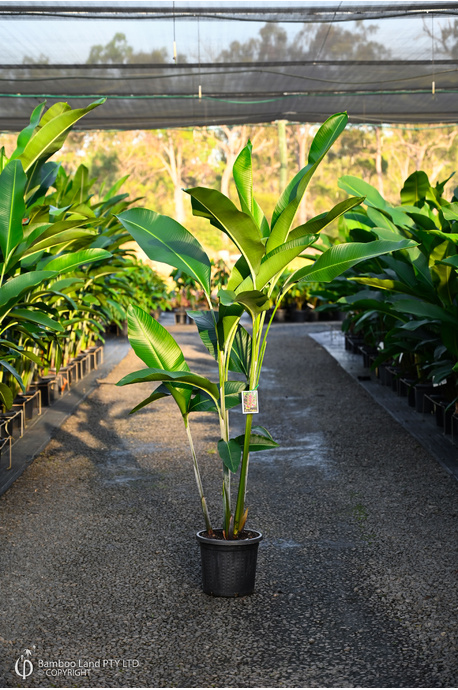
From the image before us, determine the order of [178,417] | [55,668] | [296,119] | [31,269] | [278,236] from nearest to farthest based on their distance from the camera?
[55,668]
[278,236]
[31,269]
[178,417]
[296,119]

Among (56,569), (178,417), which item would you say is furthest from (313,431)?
(56,569)

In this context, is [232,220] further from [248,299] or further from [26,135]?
[26,135]

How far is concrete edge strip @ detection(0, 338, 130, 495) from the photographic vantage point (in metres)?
3.43

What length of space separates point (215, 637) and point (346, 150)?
2923cm

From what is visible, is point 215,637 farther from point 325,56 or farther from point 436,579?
point 325,56

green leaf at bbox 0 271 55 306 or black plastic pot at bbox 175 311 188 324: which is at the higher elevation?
green leaf at bbox 0 271 55 306

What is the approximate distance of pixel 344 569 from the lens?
2.35m

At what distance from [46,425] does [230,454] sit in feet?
7.88

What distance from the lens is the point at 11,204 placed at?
9.73 feet

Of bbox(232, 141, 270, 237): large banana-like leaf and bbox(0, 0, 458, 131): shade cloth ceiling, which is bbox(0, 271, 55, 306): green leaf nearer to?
bbox(232, 141, 270, 237): large banana-like leaf

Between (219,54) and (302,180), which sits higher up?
(219,54)

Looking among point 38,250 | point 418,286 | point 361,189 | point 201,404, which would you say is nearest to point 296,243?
point 201,404

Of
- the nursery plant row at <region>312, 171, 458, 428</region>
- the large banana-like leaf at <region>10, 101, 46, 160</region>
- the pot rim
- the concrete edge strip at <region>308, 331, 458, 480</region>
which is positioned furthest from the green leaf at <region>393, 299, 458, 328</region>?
the large banana-like leaf at <region>10, 101, 46, 160</region>

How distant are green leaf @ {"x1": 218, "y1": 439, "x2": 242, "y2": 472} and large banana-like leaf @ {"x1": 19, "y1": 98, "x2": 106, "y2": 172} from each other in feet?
5.11
